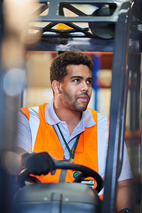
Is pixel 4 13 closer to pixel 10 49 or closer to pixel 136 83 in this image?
pixel 10 49

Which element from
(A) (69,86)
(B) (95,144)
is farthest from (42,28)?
(B) (95,144)

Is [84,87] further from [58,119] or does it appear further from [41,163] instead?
[41,163]

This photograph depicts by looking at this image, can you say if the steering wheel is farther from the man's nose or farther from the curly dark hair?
the curly dark hair

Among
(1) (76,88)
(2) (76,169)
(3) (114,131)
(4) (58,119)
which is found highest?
A: (1) (76,88)

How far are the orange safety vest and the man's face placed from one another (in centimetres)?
21

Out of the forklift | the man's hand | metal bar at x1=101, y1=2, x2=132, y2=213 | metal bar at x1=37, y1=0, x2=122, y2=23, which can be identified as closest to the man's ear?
the forklift

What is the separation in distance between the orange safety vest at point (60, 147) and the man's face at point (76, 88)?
21cm

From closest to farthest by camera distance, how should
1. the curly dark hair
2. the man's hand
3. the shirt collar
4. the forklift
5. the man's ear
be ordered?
the forklift < the man's hand < the shirt collar < the curly dark hair < the man's ear

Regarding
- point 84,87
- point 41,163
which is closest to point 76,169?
point 41,163

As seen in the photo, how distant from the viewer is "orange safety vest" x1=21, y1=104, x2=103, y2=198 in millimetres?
2160

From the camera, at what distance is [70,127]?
2449 mm

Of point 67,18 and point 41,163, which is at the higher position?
point 67,18

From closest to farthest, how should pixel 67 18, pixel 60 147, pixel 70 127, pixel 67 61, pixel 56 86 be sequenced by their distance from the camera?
pixel 67 18 → pixel 60 147 → pixel 70 127 → pixel 67 61 → pixel 56 86

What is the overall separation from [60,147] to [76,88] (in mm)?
508
